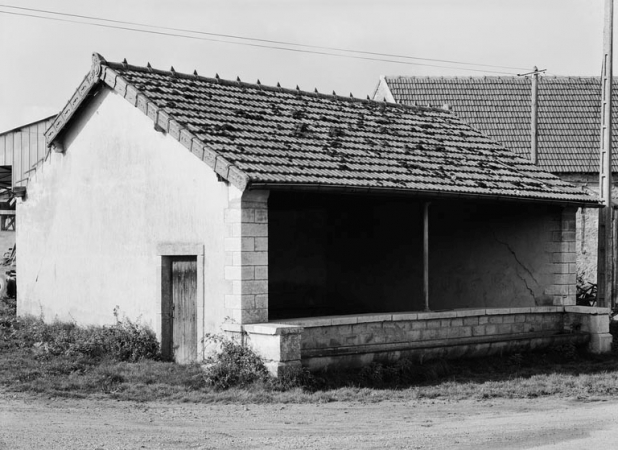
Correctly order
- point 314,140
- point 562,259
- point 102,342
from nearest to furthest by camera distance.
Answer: point 102,342
point 314,140
point 562,259

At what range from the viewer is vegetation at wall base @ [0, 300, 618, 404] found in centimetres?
1239

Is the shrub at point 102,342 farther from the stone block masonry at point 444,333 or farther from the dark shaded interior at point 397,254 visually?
the dark shaded interior at point 397,254

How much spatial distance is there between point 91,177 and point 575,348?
29.1ft

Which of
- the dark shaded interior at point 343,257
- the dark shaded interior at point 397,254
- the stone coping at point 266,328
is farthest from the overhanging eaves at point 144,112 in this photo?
the dark shaded interior at point 343,257

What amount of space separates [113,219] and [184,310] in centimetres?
226

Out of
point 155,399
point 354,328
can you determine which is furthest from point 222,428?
point 354,328

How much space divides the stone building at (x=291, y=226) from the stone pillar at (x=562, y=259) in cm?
3

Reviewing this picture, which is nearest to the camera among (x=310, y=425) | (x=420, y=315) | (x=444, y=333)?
(x=310, y=425)

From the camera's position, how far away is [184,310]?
1430cm

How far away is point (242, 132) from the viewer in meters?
14.6

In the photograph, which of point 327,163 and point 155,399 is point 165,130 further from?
point 155,399

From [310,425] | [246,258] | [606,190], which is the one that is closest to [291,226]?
[606,190]

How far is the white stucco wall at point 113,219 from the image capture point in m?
13.9

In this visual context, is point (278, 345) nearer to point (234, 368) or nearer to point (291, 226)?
point (234, 368)
